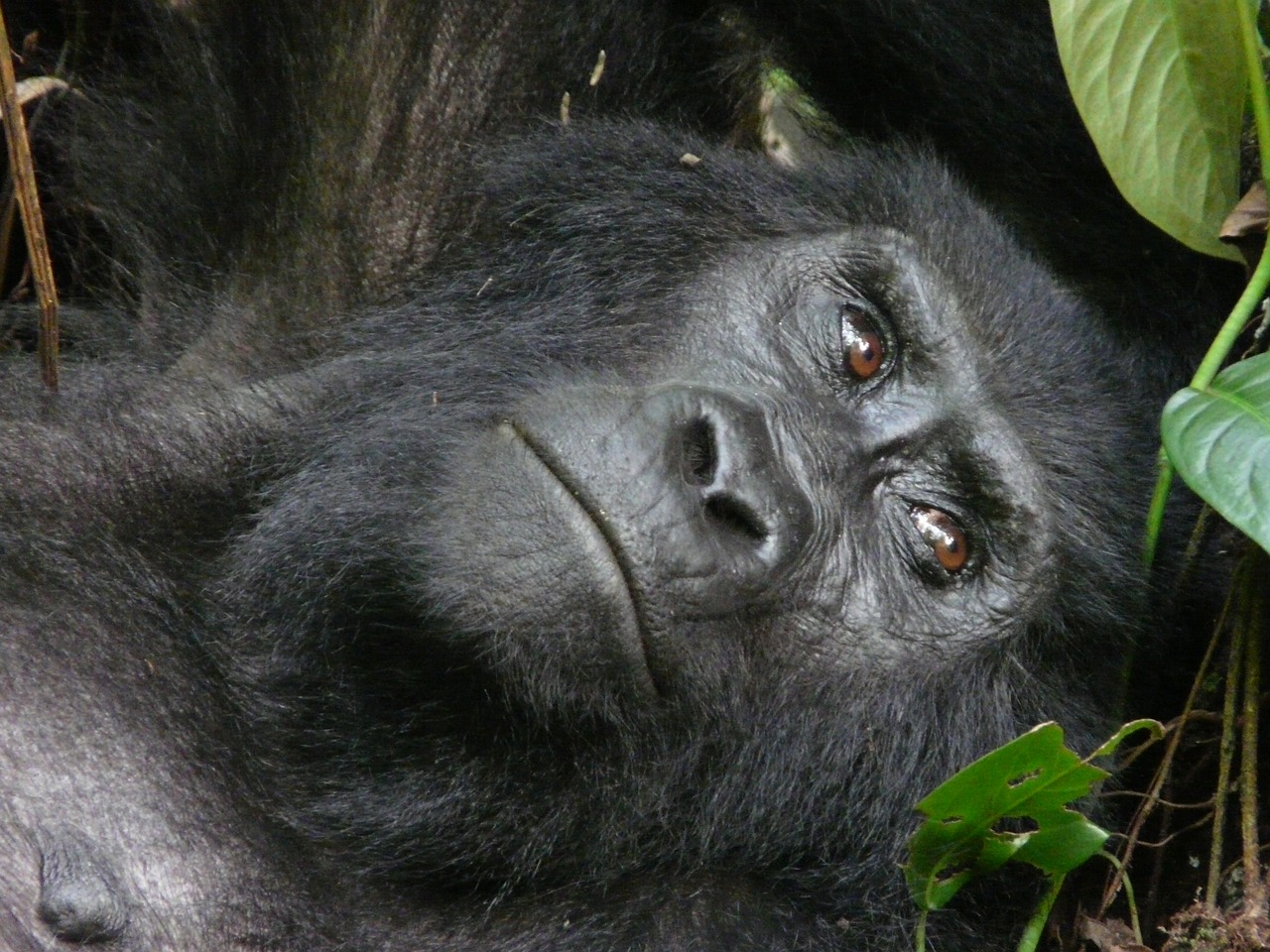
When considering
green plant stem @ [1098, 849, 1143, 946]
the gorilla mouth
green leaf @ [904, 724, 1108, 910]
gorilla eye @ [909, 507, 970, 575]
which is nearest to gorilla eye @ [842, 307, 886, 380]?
gorilla eye @ [909, 507, 970, 575]

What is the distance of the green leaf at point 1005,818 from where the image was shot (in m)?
2.23

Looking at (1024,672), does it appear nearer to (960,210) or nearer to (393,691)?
(960,210)

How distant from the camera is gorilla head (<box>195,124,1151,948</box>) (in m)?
2.29

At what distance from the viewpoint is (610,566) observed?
7.23ft

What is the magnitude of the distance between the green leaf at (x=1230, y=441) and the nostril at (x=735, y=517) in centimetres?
65

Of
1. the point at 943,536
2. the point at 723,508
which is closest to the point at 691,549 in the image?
the point at 723,508

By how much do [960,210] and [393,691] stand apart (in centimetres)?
137

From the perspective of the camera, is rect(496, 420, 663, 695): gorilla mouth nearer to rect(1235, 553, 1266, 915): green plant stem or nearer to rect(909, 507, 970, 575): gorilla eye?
rect(909, 507, 970, 575): gorilla eye

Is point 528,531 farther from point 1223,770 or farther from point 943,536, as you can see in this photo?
point 1223,770

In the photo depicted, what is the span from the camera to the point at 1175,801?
2725 millimetres

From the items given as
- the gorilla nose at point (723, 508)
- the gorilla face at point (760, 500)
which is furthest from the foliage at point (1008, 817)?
the gorilla nose at point (723, 508)

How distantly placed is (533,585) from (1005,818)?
0.89 m

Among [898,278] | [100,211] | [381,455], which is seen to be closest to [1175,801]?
[898,278]

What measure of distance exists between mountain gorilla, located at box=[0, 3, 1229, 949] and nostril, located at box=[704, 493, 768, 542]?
0.01m
